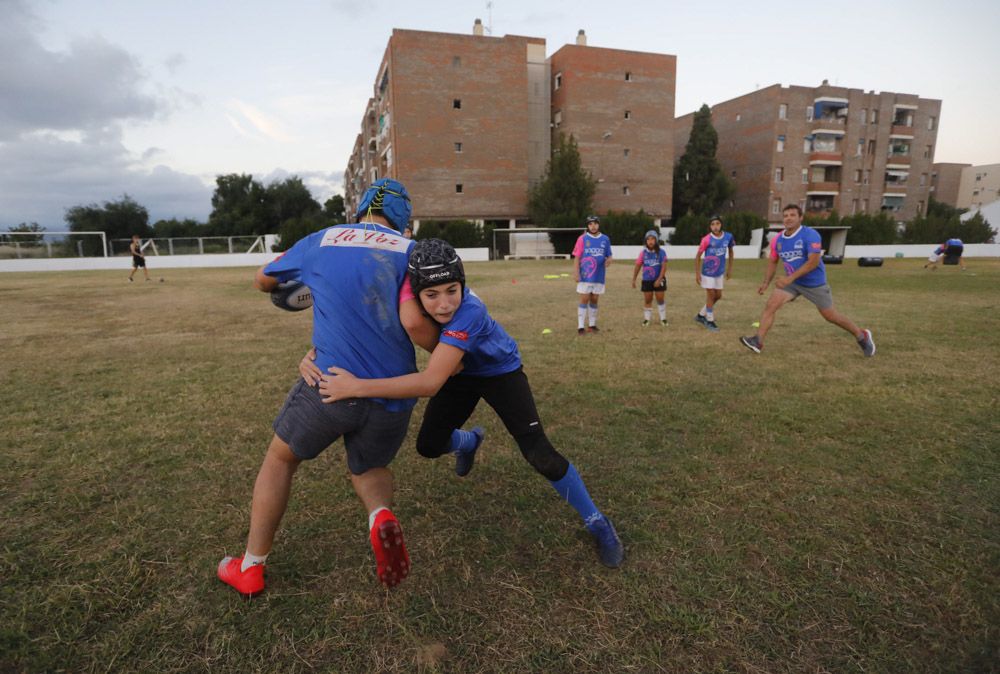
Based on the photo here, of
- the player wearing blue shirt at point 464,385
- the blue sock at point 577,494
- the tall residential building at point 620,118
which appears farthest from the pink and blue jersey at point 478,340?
the tall residential building at point 620,118

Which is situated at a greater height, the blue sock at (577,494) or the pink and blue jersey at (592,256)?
the pink and blue jersey at (592,256)

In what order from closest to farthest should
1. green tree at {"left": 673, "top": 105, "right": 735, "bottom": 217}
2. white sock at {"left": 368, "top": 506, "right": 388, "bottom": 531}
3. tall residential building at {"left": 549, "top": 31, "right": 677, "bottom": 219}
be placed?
white sock at {"left": 368, "top": 506, "right": 388, "bottom": 531} → tall residential building at {"left": 549, "top": 31, "right": 677, "bottom": 219} → green tree at {"left": 673, "top": 105, "right": 735, "bottom": 217}

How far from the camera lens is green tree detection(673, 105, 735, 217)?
5556cm

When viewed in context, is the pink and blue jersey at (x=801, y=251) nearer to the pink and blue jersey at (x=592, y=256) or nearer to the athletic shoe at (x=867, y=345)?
the athletic shoe at (x=867, y=345)

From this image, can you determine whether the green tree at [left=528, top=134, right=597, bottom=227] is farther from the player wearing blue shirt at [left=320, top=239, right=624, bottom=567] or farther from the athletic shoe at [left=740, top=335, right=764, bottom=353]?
the player wearing blue shirt at [left=320, top=239, right=624, bottom=567]

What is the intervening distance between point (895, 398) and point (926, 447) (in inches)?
60.7

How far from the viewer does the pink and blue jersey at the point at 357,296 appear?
2.38m

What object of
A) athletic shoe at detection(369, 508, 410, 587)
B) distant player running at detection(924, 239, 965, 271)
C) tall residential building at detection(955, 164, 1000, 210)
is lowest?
athletic shoe at detection(369, 508, 410, 587)

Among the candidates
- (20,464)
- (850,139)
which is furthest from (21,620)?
(850,139)

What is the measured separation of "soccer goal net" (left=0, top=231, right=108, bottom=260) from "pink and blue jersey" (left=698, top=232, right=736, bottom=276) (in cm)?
3867

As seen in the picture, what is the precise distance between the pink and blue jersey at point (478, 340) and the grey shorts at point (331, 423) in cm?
48

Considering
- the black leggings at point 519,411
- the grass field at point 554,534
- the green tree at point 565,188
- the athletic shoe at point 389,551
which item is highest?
the green tree at point 565,188

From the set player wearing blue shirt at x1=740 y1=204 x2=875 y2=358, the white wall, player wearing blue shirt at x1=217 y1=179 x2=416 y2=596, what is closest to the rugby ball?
player wearing blue shirt at x1=217 y1=179 x2=416 y2=596

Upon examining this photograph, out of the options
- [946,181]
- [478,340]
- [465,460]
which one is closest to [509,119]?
[465,460]
